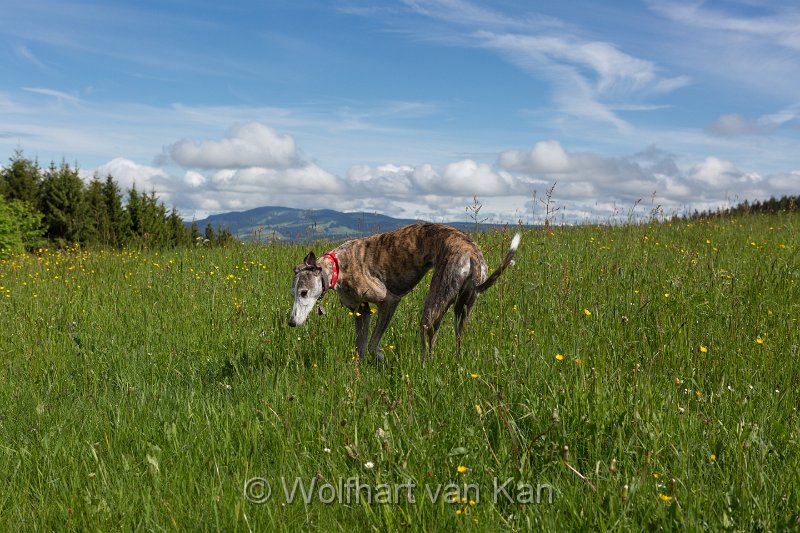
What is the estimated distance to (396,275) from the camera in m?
6.36

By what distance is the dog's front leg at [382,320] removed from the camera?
19.2 feet

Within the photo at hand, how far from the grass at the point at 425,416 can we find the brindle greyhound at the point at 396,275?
34cm

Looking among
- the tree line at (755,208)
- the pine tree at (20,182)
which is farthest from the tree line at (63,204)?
the tree line at (755,208)

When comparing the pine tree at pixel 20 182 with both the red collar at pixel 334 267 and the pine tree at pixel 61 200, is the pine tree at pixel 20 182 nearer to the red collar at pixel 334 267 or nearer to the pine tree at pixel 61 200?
the pine tree at pixel 61 200

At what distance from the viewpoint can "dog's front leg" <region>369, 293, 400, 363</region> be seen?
5852mm

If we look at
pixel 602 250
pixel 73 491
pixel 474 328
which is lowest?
pixel 73 491

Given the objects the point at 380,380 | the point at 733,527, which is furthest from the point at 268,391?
the point at 733,527

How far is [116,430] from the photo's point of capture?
4129 mm

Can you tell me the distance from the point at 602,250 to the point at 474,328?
522cm

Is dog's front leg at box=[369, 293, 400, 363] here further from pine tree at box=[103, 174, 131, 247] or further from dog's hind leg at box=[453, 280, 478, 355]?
pine tree at box=[103, 174, 131, 247]

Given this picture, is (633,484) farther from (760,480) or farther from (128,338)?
(128,338)

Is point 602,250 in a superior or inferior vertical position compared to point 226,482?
superior

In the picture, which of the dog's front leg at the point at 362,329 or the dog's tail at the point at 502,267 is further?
the dog's front leg at the point at 362,329

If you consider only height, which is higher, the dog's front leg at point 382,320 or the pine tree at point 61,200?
the pine tree at point 61,200
